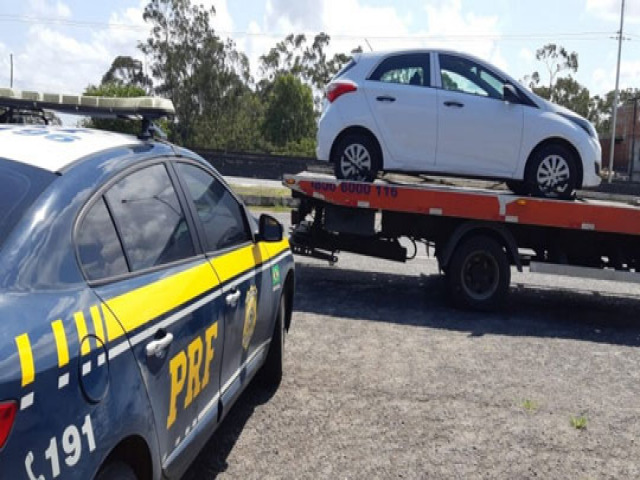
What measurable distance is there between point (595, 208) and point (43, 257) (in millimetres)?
6472

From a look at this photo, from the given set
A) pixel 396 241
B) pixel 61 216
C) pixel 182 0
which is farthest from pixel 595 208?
pixel 182 0

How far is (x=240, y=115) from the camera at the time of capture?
2420 inches

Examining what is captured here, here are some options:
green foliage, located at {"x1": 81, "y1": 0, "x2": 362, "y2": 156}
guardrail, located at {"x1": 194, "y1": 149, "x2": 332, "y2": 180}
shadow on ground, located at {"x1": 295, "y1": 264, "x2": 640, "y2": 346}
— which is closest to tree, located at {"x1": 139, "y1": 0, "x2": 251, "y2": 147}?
green foliage, located at {"x1": 81, "y1": 0, "x2": 362, "y2": 156}

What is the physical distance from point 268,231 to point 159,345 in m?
1.83

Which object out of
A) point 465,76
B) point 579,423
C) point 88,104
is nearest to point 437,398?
point 579,423

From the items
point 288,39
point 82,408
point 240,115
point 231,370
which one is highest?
point 288,39

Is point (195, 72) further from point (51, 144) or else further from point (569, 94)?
point (51, 144)

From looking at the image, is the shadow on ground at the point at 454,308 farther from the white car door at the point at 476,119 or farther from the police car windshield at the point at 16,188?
the police car windshield at the point at 16,188

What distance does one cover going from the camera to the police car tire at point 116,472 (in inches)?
82.1

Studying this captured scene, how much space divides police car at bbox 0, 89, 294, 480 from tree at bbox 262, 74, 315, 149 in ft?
190

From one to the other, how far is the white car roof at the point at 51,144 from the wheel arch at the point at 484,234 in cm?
490

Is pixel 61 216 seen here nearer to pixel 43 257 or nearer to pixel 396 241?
pixel 43 257

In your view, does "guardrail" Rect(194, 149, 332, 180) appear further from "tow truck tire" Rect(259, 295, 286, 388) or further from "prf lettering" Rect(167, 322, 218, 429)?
"prf lettering" Rect(167, 322, 218, 429)

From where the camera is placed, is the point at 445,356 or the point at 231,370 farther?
the point at 445,356
